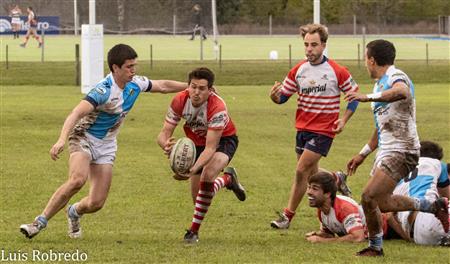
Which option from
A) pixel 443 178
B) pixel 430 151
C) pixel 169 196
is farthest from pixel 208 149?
pixel 169 196

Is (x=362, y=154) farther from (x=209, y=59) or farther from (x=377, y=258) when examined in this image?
(x=209, y=59)

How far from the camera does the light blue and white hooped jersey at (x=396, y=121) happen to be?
33.0 ft

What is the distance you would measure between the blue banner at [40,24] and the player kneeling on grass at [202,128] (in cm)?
6398

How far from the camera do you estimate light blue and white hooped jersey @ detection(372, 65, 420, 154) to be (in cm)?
1006

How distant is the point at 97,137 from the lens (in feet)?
37.0

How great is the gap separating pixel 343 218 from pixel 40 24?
67.8 m

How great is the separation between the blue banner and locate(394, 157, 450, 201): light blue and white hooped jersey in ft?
211

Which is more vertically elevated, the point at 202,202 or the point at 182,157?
the point at 182,157

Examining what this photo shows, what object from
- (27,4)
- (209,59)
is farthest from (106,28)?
(209,59)

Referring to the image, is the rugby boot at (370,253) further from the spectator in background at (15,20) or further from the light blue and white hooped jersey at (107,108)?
the spectator in background at (15,20)

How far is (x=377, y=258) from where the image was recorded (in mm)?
10133

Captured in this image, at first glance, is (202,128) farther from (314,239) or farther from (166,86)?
(314,239)

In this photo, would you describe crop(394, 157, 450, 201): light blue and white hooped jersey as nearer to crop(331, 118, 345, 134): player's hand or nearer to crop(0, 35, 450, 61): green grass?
crop(331, 118, 345, 134): player's hand

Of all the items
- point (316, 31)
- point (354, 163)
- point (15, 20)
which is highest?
point (15, 20)
